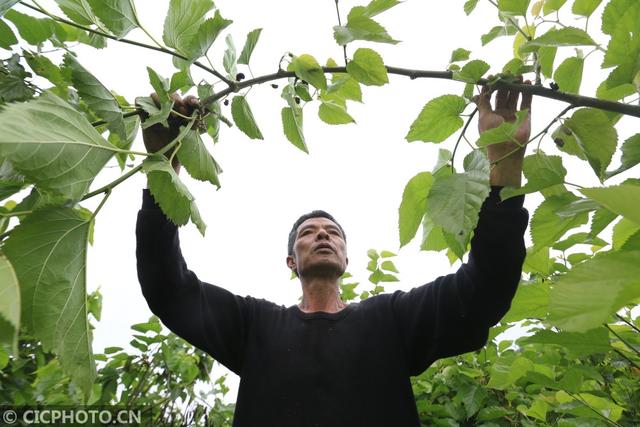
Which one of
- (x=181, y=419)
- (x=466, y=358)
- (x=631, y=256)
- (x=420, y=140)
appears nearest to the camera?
(x=631, y=256)

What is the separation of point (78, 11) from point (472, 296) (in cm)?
100

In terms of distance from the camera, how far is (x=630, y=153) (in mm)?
607

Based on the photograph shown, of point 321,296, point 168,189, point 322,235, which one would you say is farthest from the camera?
point 322,235

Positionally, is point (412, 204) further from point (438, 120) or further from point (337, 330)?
point (337, 330)

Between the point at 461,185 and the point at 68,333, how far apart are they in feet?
1.53

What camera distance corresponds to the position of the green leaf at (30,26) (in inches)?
34.1

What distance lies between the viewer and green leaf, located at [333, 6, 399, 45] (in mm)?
651

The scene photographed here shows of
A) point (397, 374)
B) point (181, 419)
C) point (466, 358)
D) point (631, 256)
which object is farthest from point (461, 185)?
point (181, 419)

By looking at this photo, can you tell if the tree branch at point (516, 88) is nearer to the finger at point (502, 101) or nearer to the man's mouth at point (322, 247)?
the finger at point (502, 101)

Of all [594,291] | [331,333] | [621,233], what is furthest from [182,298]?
[594,291]

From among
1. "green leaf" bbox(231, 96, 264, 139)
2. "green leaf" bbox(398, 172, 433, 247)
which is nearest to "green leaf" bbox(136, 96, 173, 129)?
"green leaf" bbox(231, 96, 264, 139)

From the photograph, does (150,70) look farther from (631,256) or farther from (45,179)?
(631,256)

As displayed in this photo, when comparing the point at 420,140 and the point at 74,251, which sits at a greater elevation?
the point at 420,140

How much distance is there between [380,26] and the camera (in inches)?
25.7
